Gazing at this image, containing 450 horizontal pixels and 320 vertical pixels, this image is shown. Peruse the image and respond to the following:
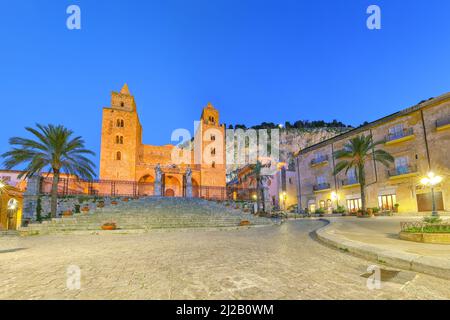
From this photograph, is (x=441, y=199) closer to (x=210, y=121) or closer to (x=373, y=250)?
(x=373, y=250)

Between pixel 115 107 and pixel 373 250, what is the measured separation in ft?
148

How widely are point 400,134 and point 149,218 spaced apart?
26.2 m

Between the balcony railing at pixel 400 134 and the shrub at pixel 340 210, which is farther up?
the balcony railing at pixel 400 134

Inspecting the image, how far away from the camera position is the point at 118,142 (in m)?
40.9

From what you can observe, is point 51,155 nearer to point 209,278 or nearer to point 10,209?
point 209,278

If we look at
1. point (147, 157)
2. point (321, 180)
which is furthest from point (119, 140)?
point (321, 180)

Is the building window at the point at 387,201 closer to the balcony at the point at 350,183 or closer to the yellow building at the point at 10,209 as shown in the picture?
the balcony at the point at 350,183

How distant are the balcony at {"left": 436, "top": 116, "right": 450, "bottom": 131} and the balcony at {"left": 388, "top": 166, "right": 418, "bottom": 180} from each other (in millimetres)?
4231

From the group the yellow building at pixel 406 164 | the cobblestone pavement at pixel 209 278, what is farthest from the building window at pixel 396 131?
the cobblestone pavement at pixel 209 278

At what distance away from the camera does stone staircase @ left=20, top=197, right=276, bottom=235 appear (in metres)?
12.2

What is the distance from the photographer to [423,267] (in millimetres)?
4098

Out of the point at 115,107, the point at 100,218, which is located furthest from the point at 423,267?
the point at 115,107

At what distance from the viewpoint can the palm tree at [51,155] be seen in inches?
598

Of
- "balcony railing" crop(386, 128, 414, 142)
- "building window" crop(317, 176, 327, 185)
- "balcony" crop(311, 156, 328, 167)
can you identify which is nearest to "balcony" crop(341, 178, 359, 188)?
"building window" crop(317, 176, 327, 185)
